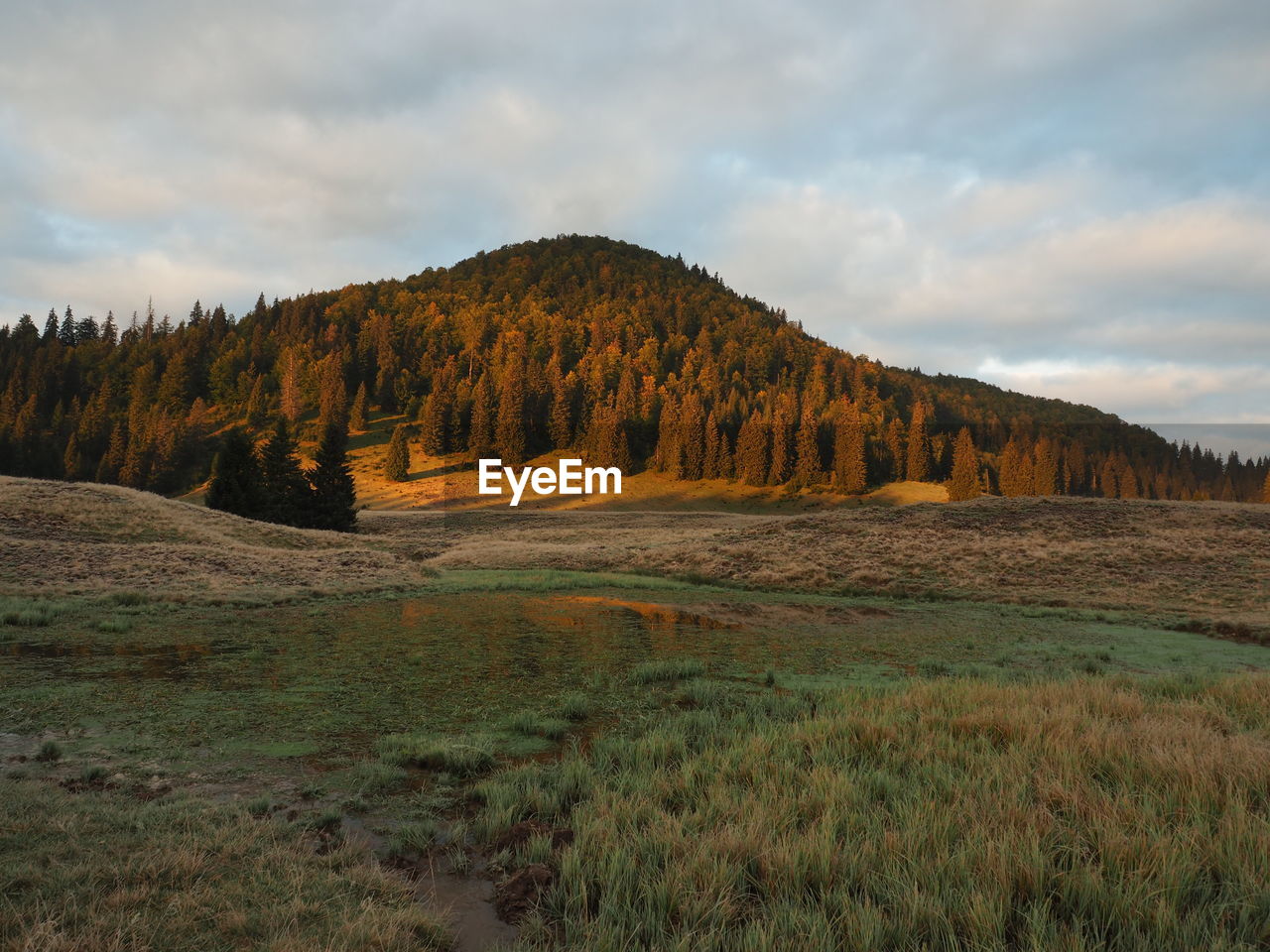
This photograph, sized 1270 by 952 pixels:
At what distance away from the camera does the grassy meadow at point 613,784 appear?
3660 millimetres

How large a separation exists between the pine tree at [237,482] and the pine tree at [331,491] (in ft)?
13.7

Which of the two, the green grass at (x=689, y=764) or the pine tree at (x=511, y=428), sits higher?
the pine tree at (x=511, y=428)

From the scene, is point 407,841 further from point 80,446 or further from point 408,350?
point 408,350

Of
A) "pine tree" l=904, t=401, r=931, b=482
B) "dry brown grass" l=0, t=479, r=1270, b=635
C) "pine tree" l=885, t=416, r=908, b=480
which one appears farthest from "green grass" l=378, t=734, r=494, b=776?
"pine tree" l=904, t=401, r=931, b=482

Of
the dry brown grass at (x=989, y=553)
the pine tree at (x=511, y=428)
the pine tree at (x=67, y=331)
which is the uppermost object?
the pine tree at (x=67, y=331)

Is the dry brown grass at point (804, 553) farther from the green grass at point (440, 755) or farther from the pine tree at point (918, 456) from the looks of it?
the pine tree at point (918, 456)

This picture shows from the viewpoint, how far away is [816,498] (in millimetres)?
94938

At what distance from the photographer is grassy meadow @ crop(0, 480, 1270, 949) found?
366cm

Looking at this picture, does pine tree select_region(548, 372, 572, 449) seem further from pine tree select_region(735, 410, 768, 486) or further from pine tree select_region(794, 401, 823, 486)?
pine tree select_region(794, 401, 823, 486)

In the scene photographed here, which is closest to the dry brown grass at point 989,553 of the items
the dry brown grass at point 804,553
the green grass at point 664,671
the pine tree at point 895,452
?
the dry brown grass at point 804,553

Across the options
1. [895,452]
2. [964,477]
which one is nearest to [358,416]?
[895,452]

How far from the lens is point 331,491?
52.4 metres

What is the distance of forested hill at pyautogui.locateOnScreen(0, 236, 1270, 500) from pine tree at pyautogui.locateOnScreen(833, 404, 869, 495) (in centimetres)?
34
